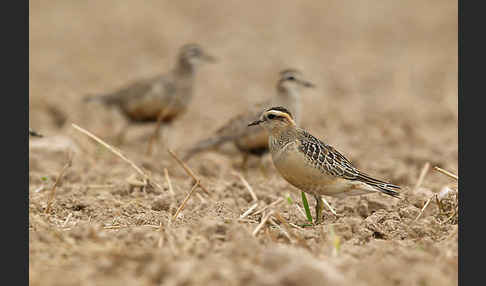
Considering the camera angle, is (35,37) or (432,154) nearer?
(432,154)

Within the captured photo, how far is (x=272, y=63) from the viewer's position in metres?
16.9

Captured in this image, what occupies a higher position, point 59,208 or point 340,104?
point 340,104

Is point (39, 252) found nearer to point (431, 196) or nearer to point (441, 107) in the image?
point (431, 196)

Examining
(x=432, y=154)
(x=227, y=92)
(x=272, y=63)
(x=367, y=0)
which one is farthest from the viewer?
(x=367, y=0)

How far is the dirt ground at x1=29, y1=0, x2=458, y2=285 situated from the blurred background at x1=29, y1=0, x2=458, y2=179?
0.19 ft

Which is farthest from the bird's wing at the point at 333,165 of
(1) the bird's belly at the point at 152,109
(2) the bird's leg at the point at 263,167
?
(1) the bird's belly at the point at 152,109

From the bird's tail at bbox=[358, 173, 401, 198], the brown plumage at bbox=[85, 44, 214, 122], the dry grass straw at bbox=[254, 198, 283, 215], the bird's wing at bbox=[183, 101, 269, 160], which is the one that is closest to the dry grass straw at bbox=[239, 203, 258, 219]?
the dry grass straw at bbox=[254, 198, 283, 215]

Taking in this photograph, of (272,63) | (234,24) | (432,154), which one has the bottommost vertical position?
(432,154)

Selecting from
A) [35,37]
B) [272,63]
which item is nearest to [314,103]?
[272,63]

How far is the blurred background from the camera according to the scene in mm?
12555

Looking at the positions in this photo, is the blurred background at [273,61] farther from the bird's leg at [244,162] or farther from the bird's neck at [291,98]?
the bird's leg at [244,162]

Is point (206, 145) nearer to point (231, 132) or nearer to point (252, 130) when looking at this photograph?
point (231, 132)

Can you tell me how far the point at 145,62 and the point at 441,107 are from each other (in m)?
7.57

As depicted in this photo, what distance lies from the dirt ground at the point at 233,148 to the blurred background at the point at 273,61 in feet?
0.19
